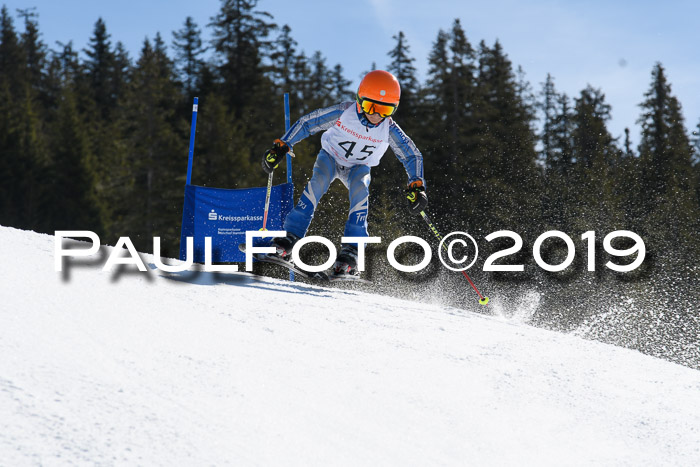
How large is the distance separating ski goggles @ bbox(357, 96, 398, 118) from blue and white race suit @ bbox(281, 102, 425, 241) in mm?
148

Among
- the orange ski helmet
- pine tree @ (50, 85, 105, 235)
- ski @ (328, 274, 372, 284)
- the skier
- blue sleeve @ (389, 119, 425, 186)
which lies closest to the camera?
the orange ski helmet

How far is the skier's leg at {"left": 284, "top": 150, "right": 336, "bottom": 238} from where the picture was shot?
607cm

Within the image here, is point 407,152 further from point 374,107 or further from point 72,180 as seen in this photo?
point 72,180

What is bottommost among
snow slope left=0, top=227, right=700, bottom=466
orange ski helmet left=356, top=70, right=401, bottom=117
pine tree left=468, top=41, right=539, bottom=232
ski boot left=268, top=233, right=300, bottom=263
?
snow slope left=0, top=227, right=700, bottom=466

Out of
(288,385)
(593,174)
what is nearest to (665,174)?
(593,174)

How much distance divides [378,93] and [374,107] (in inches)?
5.2

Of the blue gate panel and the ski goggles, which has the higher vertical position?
the ski goggles

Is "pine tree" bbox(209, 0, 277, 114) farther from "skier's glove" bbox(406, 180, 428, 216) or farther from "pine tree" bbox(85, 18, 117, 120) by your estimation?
"skier's glove" bbox(406, 180, 428, 216)

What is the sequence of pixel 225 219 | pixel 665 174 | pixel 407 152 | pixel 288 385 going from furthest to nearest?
pixel 665 174
pixel 225 219
pixel 407 152
pixel 288 385

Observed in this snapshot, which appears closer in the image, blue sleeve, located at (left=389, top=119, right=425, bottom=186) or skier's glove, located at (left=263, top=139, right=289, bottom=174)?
skier's glove, located at (left=263, top=139, right=289, bottom=174)

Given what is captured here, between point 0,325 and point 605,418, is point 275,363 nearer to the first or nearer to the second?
point 0,325

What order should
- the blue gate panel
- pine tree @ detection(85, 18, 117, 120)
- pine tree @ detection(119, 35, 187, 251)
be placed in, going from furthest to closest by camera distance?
pine tree @ detection(85, 18, 117, 120) < pine tree @ detection(119, 35, 187, 251) < the blue gate panel

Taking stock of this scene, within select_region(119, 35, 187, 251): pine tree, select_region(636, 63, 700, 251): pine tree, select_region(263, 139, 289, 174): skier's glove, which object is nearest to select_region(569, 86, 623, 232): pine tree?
select_region(636, 63, 700, 251): pine tree

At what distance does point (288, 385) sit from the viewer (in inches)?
120
